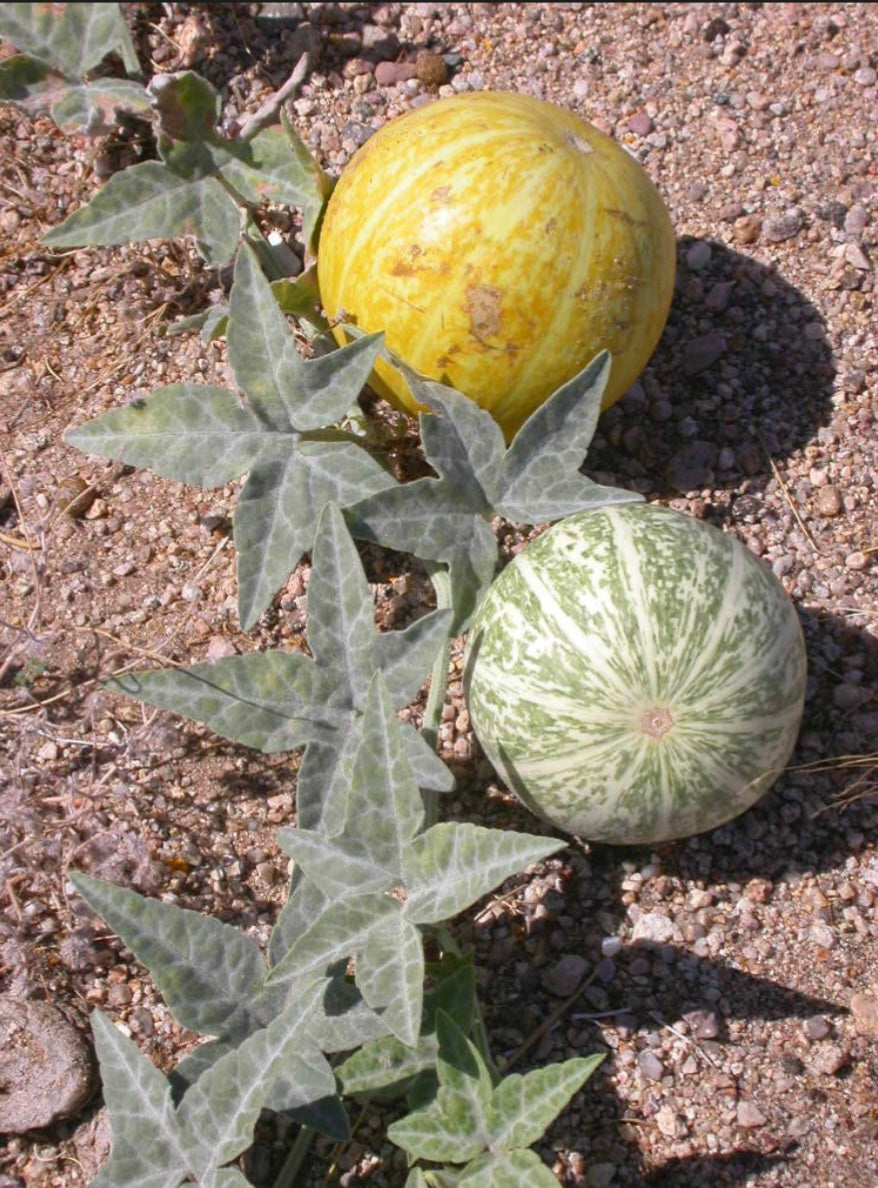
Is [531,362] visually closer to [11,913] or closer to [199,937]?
[199,937]

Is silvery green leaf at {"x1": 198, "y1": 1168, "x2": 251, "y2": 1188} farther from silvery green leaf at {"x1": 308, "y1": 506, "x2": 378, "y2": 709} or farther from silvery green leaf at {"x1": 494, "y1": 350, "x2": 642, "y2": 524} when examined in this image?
silvery green leaf at {"x1": 494, "y1": 350, "x2": 642, "y2": 524}

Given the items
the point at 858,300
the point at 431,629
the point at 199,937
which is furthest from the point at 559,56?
the point at 199,937

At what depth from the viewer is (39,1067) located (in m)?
2.53

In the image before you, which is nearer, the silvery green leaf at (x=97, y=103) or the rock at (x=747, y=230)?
the silvery green leaf at (x=97, y=103)

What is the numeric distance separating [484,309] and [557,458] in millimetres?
327

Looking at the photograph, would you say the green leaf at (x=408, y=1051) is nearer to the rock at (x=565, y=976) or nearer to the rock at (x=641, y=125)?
the rock at (x=565, y=976)

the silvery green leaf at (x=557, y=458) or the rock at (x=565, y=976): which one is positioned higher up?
the silvery green leaf at (x=557, y=458)

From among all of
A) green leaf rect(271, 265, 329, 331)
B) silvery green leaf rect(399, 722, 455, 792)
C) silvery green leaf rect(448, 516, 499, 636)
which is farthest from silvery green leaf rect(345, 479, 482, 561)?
green leaf rect(271, 265, 329, 331)

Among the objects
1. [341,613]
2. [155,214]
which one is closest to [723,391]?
[341,613]

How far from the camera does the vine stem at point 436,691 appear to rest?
2508 mm

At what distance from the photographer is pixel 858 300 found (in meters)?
3.19

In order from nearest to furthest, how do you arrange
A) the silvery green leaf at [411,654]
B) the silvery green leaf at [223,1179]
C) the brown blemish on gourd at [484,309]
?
1. the silvery green leaf at [223,1179]
2. the silvery green leaf at [411,654]
3. the brown blemish on gourd at [484,309]

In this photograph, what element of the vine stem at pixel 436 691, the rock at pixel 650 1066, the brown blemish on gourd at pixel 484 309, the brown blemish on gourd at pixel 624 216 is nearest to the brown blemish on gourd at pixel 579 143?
the brown blemish on gourd at pixel 624 216

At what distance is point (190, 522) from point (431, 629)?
2.96 ft
